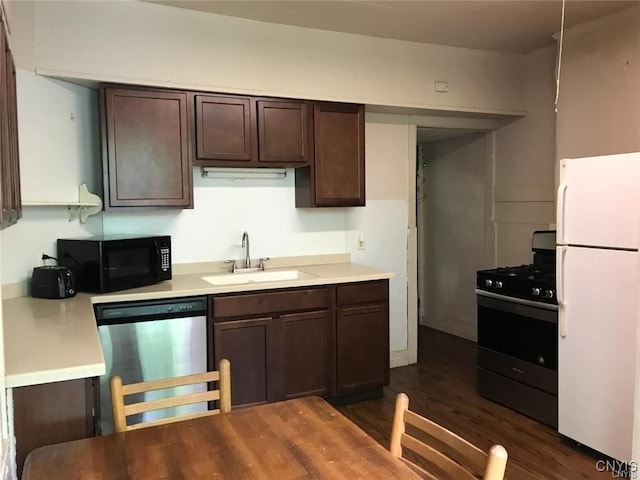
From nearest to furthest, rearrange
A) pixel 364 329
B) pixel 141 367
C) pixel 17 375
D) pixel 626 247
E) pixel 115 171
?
1. pixel 17 375
2. pixel 626 247
3. pixel 141 367
4. pixel 115 171
5. pixel 364 329

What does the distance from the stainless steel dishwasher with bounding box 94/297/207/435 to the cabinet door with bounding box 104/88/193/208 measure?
26.2 inches

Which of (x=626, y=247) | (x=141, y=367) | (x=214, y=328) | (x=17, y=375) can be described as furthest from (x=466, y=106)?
(x=17, y=375)

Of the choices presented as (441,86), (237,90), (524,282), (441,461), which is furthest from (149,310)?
(441,86)

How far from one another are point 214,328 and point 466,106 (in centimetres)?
267

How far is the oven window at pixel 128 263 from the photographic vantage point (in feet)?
9.46

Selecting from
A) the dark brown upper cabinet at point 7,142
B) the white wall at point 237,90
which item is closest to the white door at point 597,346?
the white wall at point 237,90

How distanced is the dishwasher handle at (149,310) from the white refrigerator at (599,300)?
2.07 m

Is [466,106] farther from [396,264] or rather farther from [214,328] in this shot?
[214,328]

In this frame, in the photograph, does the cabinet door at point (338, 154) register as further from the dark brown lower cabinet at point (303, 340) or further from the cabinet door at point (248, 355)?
the cabinet door at point (248, 355)

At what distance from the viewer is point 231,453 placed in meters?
1.34

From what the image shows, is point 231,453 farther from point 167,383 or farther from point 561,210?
point 561,210

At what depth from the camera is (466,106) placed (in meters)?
4.20

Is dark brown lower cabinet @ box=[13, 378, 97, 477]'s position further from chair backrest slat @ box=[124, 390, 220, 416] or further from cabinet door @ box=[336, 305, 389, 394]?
cabinet door @ box=[336, 305, 389, 394]

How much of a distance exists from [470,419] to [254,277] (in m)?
1.71
